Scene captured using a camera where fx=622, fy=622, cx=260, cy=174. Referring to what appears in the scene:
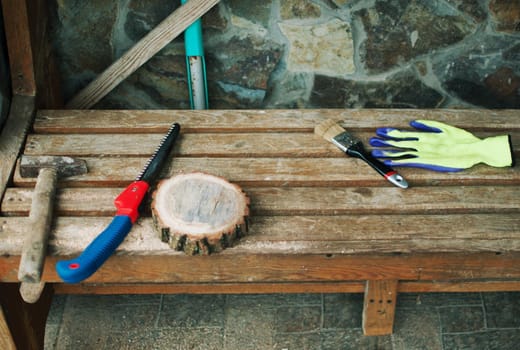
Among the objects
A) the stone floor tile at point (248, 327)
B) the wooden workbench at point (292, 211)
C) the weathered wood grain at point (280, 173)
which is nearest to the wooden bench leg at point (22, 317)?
the wooden workbench at point (292, 211)

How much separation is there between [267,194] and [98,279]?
27.2 inches

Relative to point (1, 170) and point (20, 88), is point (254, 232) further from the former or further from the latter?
point (20, 88)

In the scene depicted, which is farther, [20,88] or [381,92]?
[381,92]

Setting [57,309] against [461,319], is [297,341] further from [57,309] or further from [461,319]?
[57,309]

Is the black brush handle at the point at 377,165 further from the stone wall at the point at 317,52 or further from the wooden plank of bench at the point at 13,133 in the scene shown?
the wooden plank of bench at the point at 13,133

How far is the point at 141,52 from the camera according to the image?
2.90 meters

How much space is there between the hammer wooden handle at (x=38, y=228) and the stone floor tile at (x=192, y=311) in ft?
2.96

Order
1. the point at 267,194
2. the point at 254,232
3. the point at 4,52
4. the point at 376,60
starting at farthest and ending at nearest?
the point at 376,60
the point at 4,52
the point at 267,194
the point at 254,232

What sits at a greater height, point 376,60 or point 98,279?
point 376,60

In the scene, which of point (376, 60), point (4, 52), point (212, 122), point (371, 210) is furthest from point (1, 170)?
point (376, 60)

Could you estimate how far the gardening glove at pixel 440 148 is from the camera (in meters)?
2.49

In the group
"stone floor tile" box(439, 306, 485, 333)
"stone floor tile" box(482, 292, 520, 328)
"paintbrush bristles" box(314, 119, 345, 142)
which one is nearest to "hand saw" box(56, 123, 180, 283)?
"paintbrush bristles" box(314, 119, 345, 142)

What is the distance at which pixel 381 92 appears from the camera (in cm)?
316

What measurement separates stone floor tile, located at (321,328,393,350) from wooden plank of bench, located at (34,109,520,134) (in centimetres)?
92
